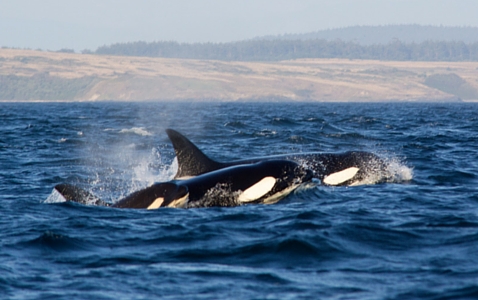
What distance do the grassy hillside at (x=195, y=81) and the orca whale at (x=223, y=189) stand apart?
14342 centimetres

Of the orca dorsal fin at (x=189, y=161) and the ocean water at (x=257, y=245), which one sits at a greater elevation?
the orca dorsal fin at (x=189, y=161)

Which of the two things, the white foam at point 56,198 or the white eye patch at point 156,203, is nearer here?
the white eye patch at point 156,203

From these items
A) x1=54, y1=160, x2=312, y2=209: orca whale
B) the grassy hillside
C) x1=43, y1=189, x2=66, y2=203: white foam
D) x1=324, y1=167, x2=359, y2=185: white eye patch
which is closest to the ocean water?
x1=43, y1=189, x2=66, y2=203: white foam

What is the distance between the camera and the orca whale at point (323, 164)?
11.3 meters

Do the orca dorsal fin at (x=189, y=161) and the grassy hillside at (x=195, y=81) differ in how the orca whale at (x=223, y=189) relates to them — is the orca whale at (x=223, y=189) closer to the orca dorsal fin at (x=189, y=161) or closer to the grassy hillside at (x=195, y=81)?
the orca dorsal fin at (x=189, y=161)

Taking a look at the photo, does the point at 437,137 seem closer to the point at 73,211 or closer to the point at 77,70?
the point at 73,211

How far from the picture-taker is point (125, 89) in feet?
522

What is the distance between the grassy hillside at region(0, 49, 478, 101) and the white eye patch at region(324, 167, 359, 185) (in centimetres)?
14167

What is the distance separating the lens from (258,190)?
10359 mm

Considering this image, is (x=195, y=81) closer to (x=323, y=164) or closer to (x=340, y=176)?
(x=323, y=164)

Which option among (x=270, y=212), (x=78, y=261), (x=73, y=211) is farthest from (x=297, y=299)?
(x=73, y=211)

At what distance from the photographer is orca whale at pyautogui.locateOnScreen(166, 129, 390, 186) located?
11.3 metres

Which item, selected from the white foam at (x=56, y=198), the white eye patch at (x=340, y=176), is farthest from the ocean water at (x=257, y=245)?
the white eye patch at (x=340, y=176)

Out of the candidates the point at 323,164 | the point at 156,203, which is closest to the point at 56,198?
the point at 156,203
